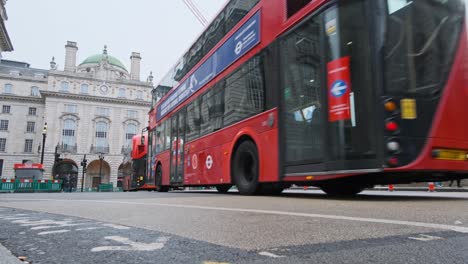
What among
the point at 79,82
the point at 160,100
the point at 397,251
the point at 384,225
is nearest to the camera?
the point at 397,251

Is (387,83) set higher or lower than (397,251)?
higher

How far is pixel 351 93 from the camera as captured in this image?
5.03 meters

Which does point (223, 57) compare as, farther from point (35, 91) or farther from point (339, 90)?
point (35, 91)

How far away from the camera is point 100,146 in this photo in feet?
199

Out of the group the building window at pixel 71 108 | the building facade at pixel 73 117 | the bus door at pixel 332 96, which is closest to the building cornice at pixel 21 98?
the building facade at pixel 73 117

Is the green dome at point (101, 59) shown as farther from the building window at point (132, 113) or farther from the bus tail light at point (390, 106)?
the bus tail light at point (390, 106)

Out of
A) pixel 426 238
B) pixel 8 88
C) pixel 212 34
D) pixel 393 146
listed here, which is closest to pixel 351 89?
pixel 393 146

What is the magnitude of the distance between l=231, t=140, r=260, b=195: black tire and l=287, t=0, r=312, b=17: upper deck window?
2.50 metres

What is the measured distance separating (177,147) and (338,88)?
710 cm

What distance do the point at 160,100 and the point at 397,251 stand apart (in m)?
12.9

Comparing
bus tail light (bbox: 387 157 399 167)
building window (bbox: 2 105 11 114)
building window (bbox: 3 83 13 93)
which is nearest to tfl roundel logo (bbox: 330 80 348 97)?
bus tail light (bbox: 387 157 399 167)

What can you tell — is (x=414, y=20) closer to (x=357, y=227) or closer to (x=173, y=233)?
(x=357, y=227)

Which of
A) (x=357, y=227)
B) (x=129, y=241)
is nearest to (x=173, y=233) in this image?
(x=129, y=241)

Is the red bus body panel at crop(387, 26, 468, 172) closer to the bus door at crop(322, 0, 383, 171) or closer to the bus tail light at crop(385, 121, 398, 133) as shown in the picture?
the bus tail light at crop(385, 121, 398, 133)
